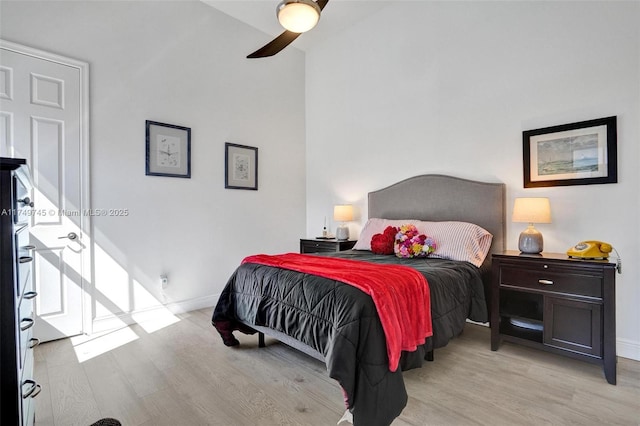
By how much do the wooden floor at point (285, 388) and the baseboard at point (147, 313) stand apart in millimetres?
379

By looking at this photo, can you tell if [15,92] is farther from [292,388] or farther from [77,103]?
[292,388]

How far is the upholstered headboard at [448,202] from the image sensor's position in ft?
9.98

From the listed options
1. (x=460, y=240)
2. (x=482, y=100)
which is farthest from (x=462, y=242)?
(x=482, y=100)

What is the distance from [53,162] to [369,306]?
9.77ft

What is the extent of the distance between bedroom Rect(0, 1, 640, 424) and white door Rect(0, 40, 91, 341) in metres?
0.13

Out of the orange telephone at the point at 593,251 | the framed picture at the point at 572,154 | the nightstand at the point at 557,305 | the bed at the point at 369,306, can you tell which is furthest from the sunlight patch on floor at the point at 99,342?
the framed picture at the point at 572,154

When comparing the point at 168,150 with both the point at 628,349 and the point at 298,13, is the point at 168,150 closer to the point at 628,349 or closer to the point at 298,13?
the point at 298,13

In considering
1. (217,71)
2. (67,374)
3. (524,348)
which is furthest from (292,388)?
(217,71)

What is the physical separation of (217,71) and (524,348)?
4333mm

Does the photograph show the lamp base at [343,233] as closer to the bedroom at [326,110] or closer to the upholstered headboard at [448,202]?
the bedroom at [326,110]

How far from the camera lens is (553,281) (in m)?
2.33

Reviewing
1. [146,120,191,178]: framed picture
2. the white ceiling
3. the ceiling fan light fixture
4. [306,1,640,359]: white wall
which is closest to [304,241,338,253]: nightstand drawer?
[306,1,640,359]: white wall

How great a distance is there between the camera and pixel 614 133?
250 centimetres

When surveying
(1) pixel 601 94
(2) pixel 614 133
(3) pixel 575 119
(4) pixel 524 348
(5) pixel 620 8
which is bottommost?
(4) pixel 524 348
